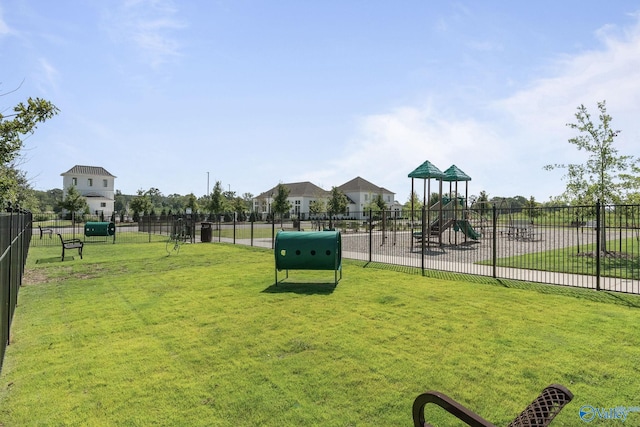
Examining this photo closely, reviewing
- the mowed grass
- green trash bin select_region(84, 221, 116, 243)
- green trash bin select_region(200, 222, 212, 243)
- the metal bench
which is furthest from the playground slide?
green trash bin select_region(84, 221, 116, 243)

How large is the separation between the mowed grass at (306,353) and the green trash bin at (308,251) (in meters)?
0.71

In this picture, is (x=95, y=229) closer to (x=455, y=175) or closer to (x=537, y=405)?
(x=455, y=175)

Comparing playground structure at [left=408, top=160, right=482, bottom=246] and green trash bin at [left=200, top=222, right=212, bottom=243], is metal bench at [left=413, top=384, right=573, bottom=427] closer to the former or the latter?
playground structure at [left=408, top=160, right=482, bottom=246]

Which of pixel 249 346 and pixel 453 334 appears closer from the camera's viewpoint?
pixel 249 346

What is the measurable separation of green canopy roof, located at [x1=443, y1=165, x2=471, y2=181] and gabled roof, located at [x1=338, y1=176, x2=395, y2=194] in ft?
209

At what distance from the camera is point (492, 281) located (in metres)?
9.83

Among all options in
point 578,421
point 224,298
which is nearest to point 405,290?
point 224,298

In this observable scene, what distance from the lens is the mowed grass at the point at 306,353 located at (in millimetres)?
3558

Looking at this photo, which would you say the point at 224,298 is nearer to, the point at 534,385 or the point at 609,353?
the point at 534,385

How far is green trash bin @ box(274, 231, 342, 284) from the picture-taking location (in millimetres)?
9211

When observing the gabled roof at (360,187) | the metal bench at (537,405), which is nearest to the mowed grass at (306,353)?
the metal bench at (537,405)

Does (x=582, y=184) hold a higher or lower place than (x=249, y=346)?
higher

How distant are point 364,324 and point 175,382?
317 cm

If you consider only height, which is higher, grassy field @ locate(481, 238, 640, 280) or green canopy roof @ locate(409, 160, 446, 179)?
green canopy roof @ locate(409, 160, 446, 179)
